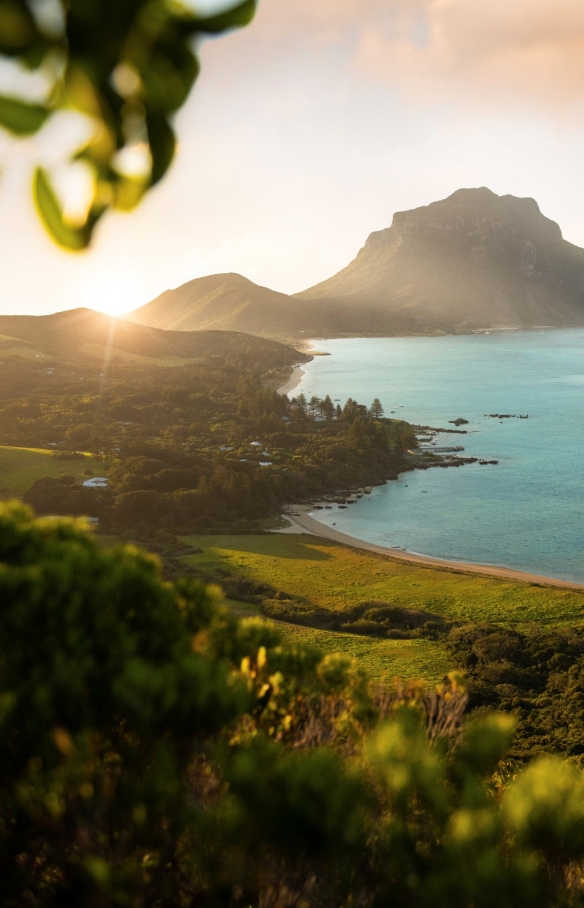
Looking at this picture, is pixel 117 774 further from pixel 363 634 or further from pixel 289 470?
pixel 289 470

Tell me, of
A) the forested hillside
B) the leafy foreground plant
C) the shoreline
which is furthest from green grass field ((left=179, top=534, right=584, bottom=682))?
the shoreline

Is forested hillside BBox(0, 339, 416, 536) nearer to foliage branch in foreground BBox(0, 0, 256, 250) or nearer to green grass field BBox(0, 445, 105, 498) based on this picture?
green grass field BBox(0, 445, 105, 498)

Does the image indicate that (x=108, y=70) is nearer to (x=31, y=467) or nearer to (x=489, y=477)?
(x=31, y=467)

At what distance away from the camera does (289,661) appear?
636 cm

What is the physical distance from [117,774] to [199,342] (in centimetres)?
16394

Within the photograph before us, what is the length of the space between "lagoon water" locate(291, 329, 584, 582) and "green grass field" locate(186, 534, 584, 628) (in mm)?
5411

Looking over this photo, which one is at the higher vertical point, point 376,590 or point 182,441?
point 182,441

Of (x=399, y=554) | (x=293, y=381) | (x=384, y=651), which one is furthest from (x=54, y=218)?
(x=293, y=381)

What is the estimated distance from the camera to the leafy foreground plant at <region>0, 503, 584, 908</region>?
13.3 ft

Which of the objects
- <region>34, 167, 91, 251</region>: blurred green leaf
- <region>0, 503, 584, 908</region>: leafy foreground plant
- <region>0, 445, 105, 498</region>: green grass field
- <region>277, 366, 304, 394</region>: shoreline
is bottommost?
<region>0, 445, 105, 498</region>: green grass field

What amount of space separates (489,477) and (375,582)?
2750cm

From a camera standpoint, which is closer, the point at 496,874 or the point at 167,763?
the point at 496,874

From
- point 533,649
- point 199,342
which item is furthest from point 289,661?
point 199,342

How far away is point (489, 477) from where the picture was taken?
65125mm
